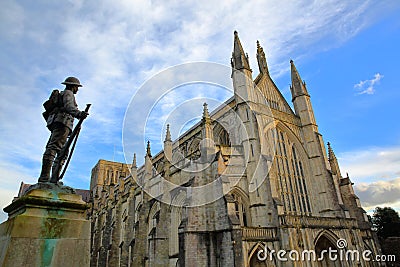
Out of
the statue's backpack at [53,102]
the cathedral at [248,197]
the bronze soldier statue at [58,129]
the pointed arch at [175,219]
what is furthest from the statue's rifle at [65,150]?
the pointed arch at [175,219]

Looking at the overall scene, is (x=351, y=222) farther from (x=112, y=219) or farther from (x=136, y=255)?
(x=112, y=219)

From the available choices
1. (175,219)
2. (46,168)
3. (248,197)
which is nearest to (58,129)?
(46,168)

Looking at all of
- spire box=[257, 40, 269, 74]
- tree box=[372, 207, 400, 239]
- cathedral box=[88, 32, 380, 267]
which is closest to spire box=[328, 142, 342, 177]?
cathedral box=[88, 32, 380, 267]

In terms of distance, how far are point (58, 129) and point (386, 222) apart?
43.9 meters

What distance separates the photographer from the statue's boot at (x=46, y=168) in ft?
15.0

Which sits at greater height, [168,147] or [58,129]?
[168,147]

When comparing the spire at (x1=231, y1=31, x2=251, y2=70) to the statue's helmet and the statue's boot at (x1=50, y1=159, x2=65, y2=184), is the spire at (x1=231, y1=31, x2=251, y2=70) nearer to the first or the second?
the statue's helmet

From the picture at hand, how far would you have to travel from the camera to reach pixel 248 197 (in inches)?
747

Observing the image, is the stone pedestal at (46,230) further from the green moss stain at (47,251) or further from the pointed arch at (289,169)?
the pointed arch at (289,169)

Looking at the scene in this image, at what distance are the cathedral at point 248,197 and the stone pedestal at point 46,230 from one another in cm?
1154

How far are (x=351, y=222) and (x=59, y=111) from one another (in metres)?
21.3

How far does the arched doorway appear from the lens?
60.3 feet

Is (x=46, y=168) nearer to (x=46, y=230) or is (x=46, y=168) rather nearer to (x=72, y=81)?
(x=46, y=230)

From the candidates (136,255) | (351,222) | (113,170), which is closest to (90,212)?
(113,170)
